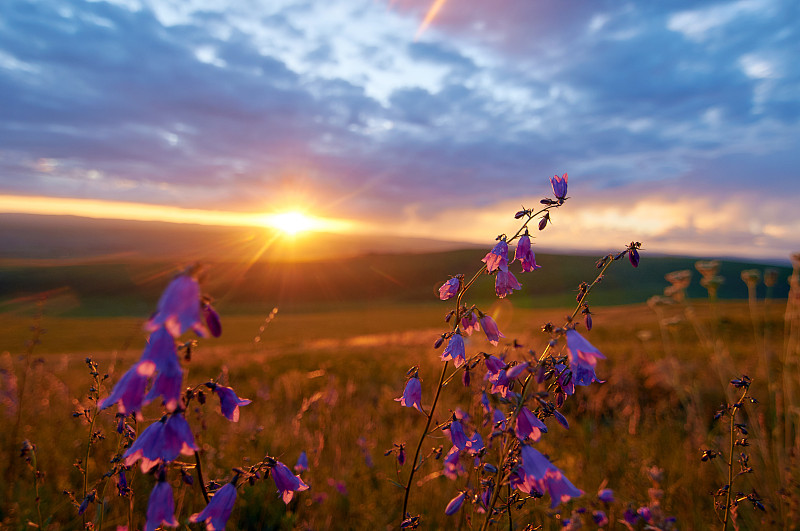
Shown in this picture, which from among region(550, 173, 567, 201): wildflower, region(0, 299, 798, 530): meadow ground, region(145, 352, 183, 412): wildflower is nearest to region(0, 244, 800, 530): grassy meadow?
region(0, 299, 798, 530): meadow ground

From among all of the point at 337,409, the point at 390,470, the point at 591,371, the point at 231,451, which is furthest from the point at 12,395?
the point at 591,371

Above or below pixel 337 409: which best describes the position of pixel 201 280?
above

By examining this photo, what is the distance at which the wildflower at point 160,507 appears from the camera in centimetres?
144

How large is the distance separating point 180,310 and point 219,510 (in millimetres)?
852

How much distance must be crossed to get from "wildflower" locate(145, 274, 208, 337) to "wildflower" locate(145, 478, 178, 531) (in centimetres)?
61

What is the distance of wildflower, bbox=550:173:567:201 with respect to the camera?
7.07ft

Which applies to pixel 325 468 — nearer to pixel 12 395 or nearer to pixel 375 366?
pixel 12 395

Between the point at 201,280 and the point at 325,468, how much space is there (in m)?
4.23

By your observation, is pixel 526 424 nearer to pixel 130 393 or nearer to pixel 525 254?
pixel 525 254

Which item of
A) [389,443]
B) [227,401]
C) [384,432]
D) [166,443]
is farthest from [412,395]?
[384,432]

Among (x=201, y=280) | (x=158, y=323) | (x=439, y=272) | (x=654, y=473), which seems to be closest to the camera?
(x=158, y=323)

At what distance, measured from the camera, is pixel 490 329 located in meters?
2.23

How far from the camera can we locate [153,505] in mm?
1468

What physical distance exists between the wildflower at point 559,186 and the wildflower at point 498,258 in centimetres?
37
